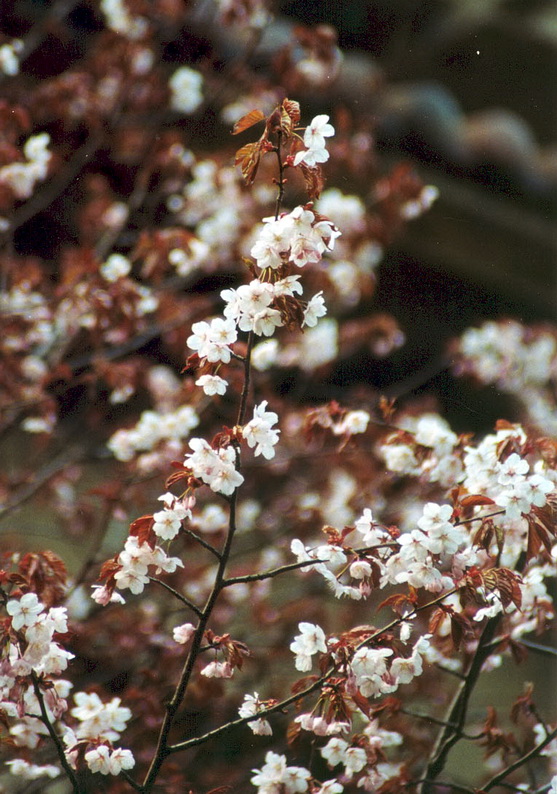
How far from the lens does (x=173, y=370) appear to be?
13.0ft

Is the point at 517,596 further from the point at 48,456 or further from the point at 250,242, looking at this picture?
the point at 48,456

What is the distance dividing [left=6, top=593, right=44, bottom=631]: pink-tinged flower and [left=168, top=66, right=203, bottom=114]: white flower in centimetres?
235

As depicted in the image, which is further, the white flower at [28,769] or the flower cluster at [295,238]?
the white flower at [28,769]

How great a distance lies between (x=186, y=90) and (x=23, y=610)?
2380 mm

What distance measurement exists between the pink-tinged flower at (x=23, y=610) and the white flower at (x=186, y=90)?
2348 mm

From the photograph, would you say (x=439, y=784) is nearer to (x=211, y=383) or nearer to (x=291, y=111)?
(x=211, y=383)

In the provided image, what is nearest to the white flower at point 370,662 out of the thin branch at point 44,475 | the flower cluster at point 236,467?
the flower cluster at point 236,467

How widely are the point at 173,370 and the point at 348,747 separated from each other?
8.29 feet

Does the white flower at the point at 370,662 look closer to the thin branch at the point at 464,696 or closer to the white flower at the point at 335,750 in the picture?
the white flower at the point at 335,750

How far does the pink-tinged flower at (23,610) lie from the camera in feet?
4.64

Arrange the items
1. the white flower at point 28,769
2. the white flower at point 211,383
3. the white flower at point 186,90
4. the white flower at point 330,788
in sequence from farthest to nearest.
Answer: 1. the white flower at point 186,90
2. the white flower at point 28,769
3. the white flower at point 330,788
4. the white flower at point 211,383

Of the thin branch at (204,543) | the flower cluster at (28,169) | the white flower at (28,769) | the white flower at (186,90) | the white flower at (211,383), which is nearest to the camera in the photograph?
the thin branch at (204,543)

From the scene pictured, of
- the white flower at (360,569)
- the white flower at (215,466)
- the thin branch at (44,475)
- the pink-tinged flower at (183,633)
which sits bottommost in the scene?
the pink-tinged flower at (183,633)

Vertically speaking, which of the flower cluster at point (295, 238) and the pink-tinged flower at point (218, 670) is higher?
the flower cluster at point (295, 238)
